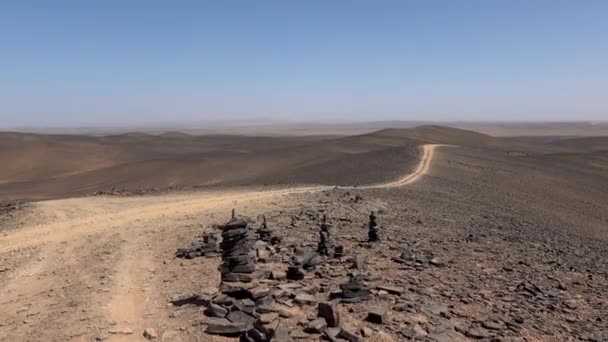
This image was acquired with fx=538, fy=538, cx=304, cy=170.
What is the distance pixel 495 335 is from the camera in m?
9.59

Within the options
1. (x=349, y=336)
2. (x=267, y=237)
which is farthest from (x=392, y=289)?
(x=267, y=237)

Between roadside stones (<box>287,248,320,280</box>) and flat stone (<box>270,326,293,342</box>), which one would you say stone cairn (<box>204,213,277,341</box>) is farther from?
roadside stones (<box>287,248,320,280</box>)

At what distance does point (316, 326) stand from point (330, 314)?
38 centimetres

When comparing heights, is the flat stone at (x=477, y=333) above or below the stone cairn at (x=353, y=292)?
below

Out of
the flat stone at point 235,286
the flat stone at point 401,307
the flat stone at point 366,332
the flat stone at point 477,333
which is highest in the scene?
the flat stone at point 235,286

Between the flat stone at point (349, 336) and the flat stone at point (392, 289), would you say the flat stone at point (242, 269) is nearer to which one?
the flat stone at point (392, 289)

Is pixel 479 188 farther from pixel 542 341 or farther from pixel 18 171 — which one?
pixel 18 171

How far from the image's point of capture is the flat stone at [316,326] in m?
8.46

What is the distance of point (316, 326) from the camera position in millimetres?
8484

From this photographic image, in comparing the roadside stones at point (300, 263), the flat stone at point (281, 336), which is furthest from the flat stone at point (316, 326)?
the roadside stones at point (300, 263)

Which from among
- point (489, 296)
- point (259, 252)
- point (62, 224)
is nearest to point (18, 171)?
point (62, 224)

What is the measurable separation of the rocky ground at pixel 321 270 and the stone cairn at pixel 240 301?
0.16m

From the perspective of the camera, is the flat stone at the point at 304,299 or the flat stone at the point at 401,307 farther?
Answer: the flat stone at the point at 401,307

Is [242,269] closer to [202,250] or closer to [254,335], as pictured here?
[254,335]
